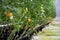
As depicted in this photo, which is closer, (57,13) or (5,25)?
(5,25)

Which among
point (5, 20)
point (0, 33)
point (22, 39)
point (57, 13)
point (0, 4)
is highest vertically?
point (0, 4)

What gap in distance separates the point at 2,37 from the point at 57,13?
11.2 meters

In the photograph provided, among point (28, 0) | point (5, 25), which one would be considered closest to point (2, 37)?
point (5, 25)

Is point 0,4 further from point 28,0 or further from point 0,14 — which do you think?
point 28,0

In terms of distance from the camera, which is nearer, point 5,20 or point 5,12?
point 5,12

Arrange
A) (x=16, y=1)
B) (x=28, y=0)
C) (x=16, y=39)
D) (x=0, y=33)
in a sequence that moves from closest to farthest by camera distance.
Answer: (x=0, y=33)
(x=16, y=1)
(x=16, y=39)
(x=28, y=0)

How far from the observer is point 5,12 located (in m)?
2.98

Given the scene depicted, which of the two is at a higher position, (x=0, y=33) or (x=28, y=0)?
(x=28, y=0)

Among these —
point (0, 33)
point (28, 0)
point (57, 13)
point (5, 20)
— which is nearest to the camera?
point (5, 20)

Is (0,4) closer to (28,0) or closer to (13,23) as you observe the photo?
(13,23)

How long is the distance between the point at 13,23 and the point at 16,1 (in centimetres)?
57

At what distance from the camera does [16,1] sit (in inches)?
144

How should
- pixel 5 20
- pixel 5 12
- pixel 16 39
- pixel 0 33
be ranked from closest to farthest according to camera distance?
pixel 5 12 → pixel 5 20 → pixel 0 33 → pixel 16 39

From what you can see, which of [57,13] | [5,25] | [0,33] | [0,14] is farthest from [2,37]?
[57,13]
